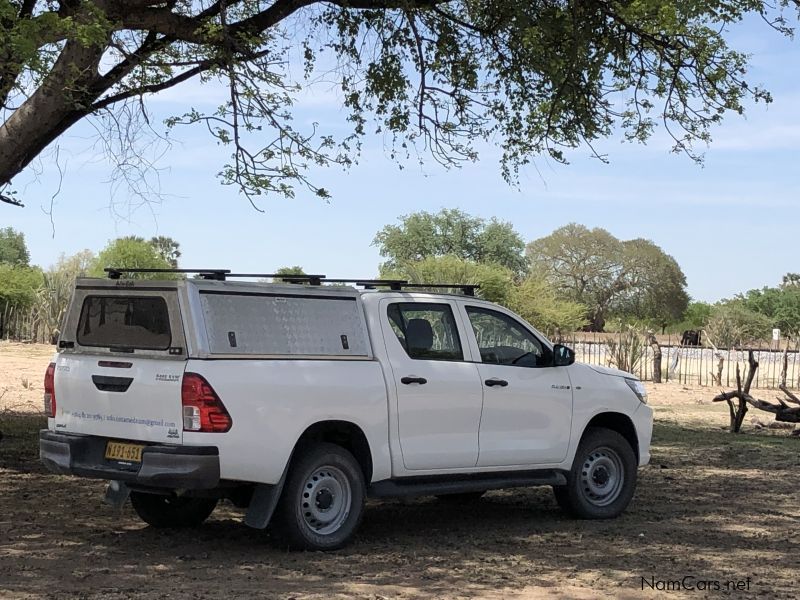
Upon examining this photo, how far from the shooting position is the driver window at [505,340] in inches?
374

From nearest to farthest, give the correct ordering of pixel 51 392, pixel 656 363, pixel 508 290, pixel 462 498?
pixel 51 392 < pixel 462 498 < pixel 656 363 < pixel 508 290

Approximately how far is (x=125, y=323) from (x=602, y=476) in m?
4.65

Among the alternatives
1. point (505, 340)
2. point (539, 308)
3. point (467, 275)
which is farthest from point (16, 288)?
point (505, 340)

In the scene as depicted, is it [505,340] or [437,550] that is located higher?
[505,340]

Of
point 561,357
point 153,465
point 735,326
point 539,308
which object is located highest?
point 735,326

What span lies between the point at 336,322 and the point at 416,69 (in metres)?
7.37

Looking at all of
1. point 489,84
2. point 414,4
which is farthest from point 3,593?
point 489,84

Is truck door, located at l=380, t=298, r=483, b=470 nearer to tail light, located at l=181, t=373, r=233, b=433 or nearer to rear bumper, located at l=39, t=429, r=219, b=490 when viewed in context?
tail light, located at l=181, t=373, r=233, b=433

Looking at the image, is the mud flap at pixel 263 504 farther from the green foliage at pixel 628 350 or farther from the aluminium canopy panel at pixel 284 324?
the green foliage at pixel 628 350

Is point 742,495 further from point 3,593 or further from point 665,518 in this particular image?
point 3,593

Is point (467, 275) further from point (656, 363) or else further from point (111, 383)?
point (111, 383)

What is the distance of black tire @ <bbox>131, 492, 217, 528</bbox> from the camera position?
909 cm

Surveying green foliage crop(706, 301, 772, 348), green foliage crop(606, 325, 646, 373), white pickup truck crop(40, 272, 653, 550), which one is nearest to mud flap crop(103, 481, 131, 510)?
white pickup truck crop(40, 272, 653, 550)

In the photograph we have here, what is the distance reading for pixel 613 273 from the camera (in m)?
95.0
